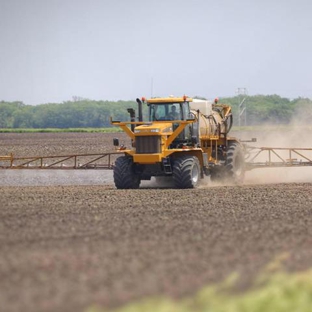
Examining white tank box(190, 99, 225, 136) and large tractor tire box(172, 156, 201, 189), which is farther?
white tank box(190, 99, 225, 136)

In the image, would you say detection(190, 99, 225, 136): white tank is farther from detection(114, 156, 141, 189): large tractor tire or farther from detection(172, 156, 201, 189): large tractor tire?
detection(114, 156, 141, 189): large tractor tire

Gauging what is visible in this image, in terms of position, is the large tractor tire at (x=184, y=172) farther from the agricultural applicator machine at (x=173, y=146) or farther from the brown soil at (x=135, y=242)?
the brown soil at (x=135, y=242)

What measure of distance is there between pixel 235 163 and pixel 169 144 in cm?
427

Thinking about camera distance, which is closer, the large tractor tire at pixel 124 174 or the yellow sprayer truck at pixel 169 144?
the yellow sprayer truck at pixel 169 144

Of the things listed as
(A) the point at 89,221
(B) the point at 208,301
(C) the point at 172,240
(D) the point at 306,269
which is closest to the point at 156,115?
(A) the point at 89,221

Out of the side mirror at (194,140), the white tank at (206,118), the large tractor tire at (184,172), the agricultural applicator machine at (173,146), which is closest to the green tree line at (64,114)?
the white tank at (206,118)

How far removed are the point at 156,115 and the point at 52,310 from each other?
60.3ft

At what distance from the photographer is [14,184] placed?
Answer: 31.2 m

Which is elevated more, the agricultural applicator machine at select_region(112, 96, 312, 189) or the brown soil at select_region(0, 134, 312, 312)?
the agricultural applicator machine at select_region(112, 96, 312, 189)

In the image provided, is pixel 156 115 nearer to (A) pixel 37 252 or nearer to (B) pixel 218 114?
(B) pixel 218 114

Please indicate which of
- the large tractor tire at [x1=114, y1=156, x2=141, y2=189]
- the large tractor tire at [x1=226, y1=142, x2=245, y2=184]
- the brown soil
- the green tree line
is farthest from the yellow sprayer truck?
the green tree line

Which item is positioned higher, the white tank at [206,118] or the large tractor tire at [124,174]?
the white tank at [206,118]

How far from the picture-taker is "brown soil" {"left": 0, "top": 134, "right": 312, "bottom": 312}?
10.9 metres

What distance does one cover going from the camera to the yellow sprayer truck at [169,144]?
26.7 m
